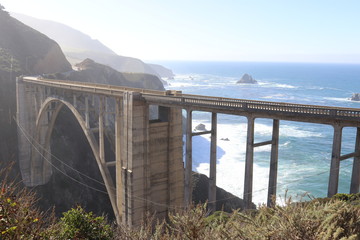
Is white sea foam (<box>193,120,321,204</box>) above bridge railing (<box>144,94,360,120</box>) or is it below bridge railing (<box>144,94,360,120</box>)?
below

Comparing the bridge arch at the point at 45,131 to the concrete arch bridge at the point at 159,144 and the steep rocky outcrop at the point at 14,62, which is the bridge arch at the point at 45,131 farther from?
the concrete arch bridge at the point at 159,144

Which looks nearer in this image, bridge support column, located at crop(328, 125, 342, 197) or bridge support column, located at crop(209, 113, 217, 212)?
bridge support column, located at crop(328, 125, 342, 197)

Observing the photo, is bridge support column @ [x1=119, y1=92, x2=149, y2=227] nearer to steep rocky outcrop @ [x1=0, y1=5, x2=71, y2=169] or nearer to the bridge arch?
the bridge arch

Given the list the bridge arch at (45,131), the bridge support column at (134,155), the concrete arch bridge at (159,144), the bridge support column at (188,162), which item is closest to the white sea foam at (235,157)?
the concrete arch bridge at (159,144)

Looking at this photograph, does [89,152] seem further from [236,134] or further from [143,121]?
[236,134]

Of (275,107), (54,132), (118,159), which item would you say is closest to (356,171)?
(275,107)

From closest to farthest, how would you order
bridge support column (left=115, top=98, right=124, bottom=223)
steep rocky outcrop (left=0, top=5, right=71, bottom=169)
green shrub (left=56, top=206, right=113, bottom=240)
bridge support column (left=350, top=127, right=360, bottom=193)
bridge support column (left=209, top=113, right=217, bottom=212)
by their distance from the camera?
green shrub (left=56, top=206, right=113, bottom=240), bridge support column (left=350, top=127, right=360, bottom=193), bridge support column (left=209, top=113, right=217, bottom=212), bridge support column (left=115, top=98, right=124, bottom=223), steep rocky outcrop (left=0, top=5, right=71, bottom=169)

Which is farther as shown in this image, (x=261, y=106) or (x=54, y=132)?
(x=54, y=132)

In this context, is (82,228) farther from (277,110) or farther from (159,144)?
(159,144)

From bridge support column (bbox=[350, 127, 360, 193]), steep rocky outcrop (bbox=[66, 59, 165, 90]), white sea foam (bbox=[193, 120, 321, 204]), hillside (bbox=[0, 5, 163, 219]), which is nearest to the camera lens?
bridge support column (bbox=[350, 127, 360, 193])

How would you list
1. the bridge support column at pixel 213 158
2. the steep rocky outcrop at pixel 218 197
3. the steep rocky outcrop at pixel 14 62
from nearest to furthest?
the bridge support column at pixel 213 158, the steep rocky outcrop at pixel 218 197, the steep rocky outcrop at pixel 14 62

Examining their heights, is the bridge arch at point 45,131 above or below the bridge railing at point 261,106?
below

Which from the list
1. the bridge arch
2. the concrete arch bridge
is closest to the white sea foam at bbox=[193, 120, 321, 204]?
the concrete arch bridge
